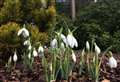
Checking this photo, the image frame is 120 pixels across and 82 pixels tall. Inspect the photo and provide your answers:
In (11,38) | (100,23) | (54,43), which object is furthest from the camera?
(100,23)

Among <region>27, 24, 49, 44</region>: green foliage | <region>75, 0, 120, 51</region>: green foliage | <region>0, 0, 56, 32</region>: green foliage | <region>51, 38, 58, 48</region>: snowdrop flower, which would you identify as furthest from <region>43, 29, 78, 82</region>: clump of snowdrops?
<region>75, 0, 120, 51</region>: green foliage

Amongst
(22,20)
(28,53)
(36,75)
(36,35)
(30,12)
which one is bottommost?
(36,75)

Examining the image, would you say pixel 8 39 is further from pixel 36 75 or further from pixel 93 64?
pixel 93 64

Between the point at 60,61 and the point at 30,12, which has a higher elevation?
the point at 30,12

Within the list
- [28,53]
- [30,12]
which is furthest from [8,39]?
[30,12]

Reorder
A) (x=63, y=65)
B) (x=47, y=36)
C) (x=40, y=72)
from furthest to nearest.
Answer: (x=47, y=36) → (x=40, y=72) → (x=63, y=65)

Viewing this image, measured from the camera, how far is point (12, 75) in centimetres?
563

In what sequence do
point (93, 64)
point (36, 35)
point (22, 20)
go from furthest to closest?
1. point (22, 20)
2. point (36, 35)
3. point (93, 64)

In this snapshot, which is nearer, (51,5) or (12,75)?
(12,75)

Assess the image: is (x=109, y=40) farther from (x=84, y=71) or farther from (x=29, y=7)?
(x=84, y=71)

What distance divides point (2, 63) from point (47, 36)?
0.86m

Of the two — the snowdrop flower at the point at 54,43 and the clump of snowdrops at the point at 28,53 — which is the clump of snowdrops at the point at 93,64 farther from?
the clump of snowdrops at the point at 28,53

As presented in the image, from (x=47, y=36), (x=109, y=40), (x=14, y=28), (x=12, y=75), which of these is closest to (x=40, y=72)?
(x=12, y=75)

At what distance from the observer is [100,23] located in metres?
11.0
